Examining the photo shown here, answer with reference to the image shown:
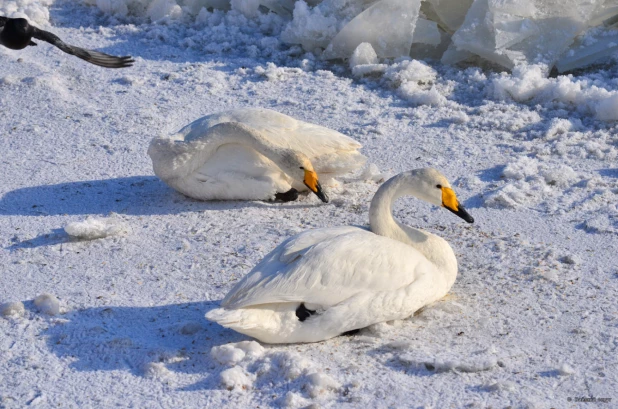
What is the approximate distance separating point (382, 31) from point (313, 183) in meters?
2.60

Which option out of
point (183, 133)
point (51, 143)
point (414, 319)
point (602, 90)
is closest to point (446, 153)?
point (602, 90)

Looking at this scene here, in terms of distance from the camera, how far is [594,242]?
504 centimetres

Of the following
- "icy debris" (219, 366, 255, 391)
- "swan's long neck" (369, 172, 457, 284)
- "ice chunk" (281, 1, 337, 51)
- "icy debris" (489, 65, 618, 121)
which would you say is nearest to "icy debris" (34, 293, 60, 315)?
"icy debris" (219, 366, 255, 391)

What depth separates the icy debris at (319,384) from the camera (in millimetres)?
3535

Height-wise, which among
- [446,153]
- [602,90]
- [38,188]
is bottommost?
[38,188]

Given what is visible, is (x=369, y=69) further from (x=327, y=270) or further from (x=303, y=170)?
(x=327, y=270)

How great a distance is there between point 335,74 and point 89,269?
3428mm

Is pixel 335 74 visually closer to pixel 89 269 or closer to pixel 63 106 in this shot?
pixel 63 106

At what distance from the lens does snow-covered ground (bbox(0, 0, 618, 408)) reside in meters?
3.69

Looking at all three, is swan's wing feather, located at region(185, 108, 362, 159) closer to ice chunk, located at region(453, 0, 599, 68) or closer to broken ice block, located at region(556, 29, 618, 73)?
ice chunk, located at region(453, 0, 599, 68)

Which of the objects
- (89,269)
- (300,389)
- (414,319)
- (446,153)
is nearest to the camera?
(300,389)

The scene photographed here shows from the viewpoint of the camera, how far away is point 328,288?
12.8ft

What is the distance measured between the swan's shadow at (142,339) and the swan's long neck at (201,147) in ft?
4.56

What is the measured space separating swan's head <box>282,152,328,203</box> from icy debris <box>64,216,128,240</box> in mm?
1006
